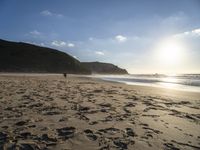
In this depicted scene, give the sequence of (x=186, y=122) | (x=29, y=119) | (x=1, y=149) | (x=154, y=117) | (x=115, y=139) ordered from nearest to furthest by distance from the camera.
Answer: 1. (x=1, y=149)
2. (x=115, y=139)
3. (x=29, y=119)
4. (x=186, y=122)
5. (x=154, y=117)

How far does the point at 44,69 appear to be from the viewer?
84688 mm

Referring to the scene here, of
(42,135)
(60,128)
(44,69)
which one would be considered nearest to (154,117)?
(60,128)

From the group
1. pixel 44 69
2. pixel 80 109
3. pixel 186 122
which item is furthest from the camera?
pixel 44 69

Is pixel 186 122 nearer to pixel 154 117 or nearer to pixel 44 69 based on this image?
pixel 154 117

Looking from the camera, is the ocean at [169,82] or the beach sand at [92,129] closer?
the beach sand at [92,129]

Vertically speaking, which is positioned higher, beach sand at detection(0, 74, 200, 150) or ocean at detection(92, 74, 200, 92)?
ocean at detection(92, 74, 200, 92)

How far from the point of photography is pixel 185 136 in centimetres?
435

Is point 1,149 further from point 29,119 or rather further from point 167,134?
point 167,134

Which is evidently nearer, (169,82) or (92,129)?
(92,129)

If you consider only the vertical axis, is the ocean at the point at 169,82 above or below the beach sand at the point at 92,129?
above

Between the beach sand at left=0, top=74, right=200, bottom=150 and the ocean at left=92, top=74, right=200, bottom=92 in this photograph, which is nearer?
the beach sand at left=0, top=74, right=200, bottom=150

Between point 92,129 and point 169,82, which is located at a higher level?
point 169,82

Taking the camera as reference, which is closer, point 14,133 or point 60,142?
point 60,142

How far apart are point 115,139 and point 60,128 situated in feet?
4.55
